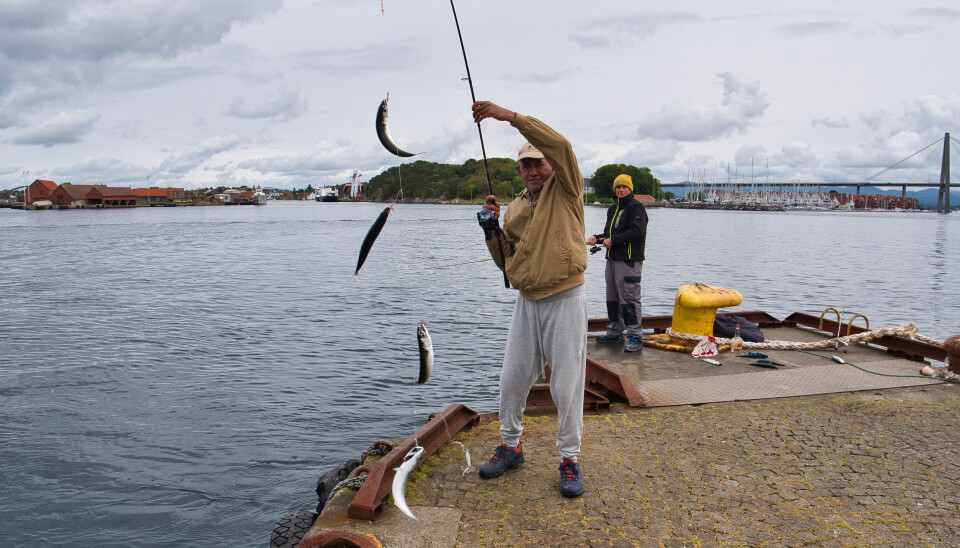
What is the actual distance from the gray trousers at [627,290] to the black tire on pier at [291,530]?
5137 millimetres

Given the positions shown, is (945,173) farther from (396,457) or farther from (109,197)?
(109,197)

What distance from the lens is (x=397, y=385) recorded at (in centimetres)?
1130

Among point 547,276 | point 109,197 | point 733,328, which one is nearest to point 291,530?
point 547,276

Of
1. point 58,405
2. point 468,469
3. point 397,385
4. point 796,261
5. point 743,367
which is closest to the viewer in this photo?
point 468,469

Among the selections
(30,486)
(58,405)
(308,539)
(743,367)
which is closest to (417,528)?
(308,539)

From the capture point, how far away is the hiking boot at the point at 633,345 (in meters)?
8.77

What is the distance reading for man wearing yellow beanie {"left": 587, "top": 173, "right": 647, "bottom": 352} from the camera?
8.51 m

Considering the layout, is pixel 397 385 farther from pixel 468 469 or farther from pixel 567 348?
pixel 567 348

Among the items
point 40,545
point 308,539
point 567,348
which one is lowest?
point 40,545

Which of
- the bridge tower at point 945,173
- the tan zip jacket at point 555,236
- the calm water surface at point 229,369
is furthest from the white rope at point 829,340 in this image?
the bridge tower at point 945,173

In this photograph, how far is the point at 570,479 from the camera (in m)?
4.51

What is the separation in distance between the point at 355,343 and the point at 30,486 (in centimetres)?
771

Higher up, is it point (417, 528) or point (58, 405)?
point (417, 528)

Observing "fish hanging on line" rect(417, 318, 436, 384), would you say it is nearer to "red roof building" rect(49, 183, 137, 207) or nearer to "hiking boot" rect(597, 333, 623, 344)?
"hiking boot" rect(597, 333, 623, 344)
